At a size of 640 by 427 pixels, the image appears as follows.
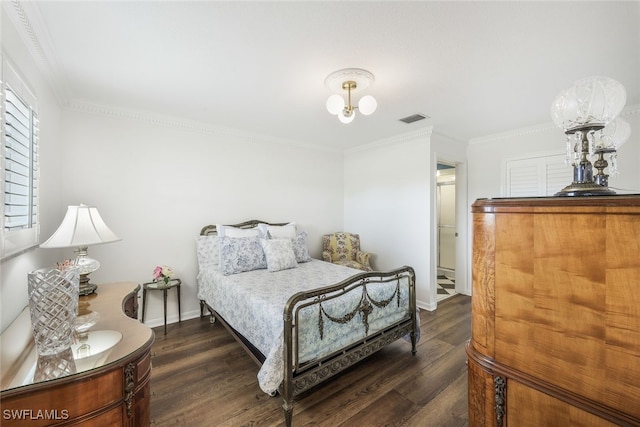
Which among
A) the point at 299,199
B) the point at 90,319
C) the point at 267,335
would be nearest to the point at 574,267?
the point at 267,335

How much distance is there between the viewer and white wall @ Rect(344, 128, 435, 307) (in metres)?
3.85

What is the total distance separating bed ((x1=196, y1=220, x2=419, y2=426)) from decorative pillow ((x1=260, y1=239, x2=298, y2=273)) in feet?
0.04

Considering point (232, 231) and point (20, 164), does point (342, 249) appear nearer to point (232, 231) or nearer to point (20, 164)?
point (232, 231)

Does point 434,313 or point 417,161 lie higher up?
point 417,161

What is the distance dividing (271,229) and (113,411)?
281 cm

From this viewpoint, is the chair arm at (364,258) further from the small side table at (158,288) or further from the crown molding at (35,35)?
the crown molding at (35,35)

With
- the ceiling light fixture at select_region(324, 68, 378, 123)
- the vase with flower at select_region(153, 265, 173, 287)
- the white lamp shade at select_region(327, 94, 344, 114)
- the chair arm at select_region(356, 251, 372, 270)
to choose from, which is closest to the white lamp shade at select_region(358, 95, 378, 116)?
the ceiling light fixture at select_region(324, 68, 378, 123)

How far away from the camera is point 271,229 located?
3.79 metres

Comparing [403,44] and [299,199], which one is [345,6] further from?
[299,199]

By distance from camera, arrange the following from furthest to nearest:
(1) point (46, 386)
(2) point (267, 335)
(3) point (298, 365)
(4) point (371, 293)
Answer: (4) point (371, 293) → (2) point (267, 335) → (3) point (298, 365) → (1) point (46, 386)

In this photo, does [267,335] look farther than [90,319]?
Yes

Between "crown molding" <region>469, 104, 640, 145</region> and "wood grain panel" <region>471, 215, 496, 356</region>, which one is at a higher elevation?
"crown molding" <region>469, 104, 640, 145</region>

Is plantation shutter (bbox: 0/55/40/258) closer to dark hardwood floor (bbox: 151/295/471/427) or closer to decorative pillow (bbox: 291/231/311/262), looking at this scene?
dark hardwood floor (bbox: 151/295/471/427)

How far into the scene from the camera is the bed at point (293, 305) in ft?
6.03
